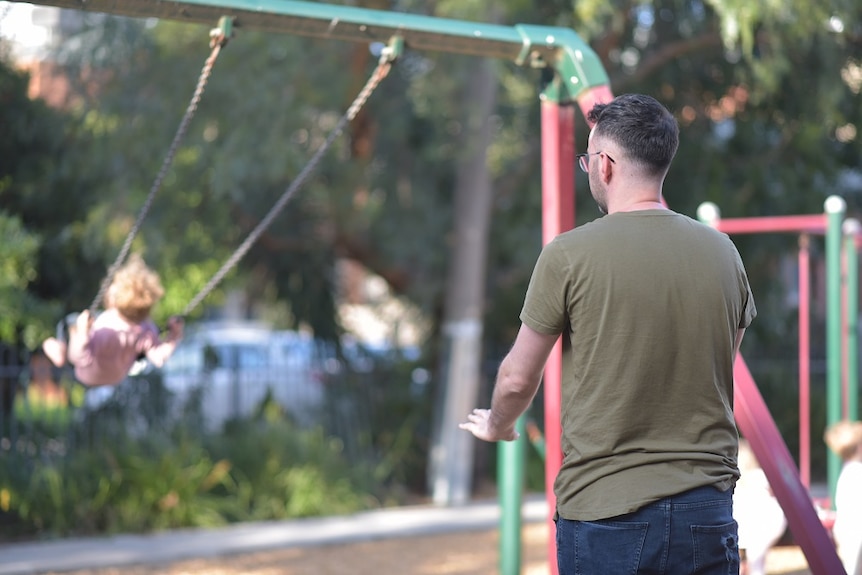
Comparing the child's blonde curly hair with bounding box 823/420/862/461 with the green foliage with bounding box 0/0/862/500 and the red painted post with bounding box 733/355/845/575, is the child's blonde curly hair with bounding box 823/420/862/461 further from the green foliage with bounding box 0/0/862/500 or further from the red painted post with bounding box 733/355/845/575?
the green foliage with bounding box 0/0/862/500

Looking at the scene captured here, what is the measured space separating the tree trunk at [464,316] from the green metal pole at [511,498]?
4187 millimetres

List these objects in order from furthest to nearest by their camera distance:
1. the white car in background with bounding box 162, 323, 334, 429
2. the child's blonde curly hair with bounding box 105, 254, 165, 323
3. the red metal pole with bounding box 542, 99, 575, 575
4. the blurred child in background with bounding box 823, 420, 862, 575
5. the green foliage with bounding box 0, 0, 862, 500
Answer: the white car in background with bounding box 162, 323, 334, 429
the green foliage with bounding box 0, 0, 862, 500
the child's blonde curly hair with bounding box 105, 254, 165, 323
the blurred child in background with bounding box 823, 420, 862, 575
the red metal pole with bounding box 542, 99, 575, 575

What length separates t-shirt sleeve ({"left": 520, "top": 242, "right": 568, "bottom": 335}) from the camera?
7.44ft

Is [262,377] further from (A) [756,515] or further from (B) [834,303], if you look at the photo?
(A) [756,515]

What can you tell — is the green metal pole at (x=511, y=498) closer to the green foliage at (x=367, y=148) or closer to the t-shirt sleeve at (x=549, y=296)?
the green foliage at (x=367, y=148)

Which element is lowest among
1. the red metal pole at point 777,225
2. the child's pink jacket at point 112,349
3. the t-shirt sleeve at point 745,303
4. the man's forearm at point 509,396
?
the man's forearm at point 509,396

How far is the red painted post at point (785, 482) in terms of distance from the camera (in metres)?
3.21

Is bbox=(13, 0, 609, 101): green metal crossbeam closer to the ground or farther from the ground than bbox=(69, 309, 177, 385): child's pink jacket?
farther from the ground

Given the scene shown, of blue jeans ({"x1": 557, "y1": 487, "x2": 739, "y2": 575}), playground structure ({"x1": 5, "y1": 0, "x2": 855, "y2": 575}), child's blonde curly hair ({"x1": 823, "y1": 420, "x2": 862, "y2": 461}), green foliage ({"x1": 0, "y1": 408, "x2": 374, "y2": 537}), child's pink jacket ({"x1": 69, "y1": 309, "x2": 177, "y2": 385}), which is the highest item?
playground structure ({"x1": 5, "y1": 0, "x2": 855, "y2": 575})

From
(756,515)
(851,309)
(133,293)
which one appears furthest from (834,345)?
(133,293)

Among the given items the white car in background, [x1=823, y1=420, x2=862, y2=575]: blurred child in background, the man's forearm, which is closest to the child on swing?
the man's forearm

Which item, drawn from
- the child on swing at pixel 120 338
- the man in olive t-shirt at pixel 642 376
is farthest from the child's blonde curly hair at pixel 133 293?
the man in olive t-shirt at pixel 642 376

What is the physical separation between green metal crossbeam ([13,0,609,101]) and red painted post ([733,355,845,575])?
1386mm

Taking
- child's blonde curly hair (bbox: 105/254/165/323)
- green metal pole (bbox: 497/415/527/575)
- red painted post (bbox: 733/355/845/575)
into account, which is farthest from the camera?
green metal pole (bbox: 497/415/527/575)
